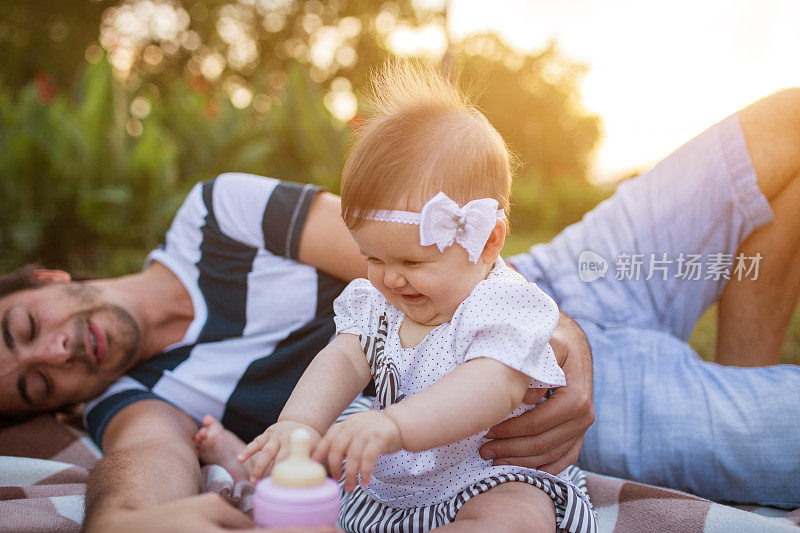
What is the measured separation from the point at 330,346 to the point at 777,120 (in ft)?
5.03

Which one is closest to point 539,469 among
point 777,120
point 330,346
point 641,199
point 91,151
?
point 330,346

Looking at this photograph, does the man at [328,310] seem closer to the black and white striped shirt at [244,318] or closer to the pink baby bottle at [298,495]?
the black and white striped shirt at [244,318]

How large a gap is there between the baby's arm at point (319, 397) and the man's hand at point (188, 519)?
0.08 meters

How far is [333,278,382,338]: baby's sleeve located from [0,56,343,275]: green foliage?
109 inches

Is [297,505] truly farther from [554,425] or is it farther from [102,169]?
[102,169]

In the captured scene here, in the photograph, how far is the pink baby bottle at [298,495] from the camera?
820mm

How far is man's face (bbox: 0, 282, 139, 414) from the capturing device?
6.26ft

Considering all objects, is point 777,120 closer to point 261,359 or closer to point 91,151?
point 261,359

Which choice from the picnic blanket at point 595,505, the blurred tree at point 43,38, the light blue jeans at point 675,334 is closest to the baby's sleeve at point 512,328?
the picnic blanket at point 595,505

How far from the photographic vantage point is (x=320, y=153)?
470cm

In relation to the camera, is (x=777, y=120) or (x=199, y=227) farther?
(x=199, y=227)

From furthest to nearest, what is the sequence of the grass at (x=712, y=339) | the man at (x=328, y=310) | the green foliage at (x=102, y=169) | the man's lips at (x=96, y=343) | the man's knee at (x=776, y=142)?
1. the green foliage at (x=102, y=169)
2. the grass at (x=712, y=339)
3. the man's lips at (x=96, y=343)
4. the man's knee at (x=776, y=142)
5. the man at (x=328, y=310)

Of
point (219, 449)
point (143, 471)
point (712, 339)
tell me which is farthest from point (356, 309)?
point (712, 339)

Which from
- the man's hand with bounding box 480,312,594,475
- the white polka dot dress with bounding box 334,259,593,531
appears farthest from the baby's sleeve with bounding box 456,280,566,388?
the man's hand with bounding box 480,312,594,475
